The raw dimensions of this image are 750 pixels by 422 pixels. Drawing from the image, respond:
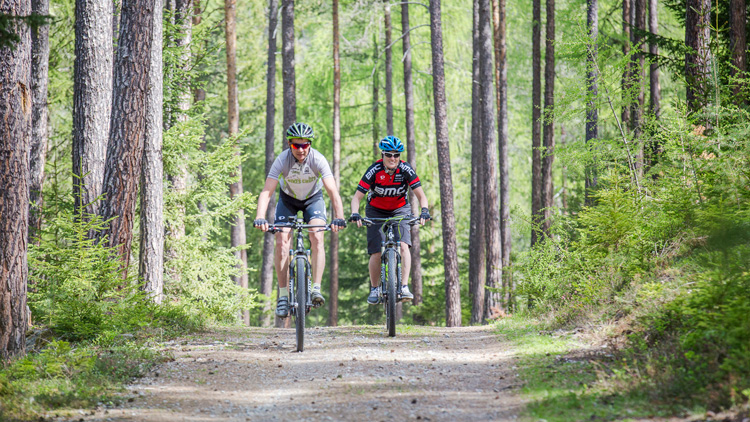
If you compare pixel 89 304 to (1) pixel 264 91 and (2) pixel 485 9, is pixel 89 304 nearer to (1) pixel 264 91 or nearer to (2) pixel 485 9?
(2) pixel 485 9

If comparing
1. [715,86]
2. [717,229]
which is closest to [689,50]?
[715,86]

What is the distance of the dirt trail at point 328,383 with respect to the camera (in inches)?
192

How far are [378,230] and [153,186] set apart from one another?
4.32m

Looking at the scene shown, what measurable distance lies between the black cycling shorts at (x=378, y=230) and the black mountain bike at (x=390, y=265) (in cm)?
7

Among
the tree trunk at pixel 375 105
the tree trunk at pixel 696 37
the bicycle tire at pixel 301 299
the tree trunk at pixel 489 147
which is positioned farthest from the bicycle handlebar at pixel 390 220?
the tree trunk at pixel 375 105

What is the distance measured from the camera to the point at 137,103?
9.29 m

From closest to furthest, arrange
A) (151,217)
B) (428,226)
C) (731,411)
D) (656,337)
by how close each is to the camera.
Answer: (731,411)
(656,337)
(151,217)
(428,226)

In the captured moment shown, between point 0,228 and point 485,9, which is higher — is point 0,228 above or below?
below

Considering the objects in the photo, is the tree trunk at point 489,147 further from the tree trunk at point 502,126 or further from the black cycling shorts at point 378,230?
the black cycling shorts at point 378,230

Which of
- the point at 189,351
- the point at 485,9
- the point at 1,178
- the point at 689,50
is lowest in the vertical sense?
the point at 189,351

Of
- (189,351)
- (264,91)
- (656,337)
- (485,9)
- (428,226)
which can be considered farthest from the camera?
(264,91)

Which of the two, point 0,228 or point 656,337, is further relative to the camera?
point 0,228

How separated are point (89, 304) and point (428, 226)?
20.3 m

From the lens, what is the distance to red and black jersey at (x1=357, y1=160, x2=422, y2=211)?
902 cm
